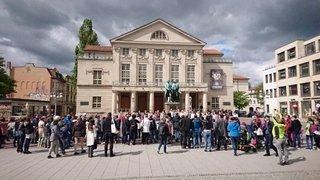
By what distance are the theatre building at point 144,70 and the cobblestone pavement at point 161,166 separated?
39.3 meters

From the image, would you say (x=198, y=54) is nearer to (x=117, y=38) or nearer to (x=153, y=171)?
(x=117, y=38)

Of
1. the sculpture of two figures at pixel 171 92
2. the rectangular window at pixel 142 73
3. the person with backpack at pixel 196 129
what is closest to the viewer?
the person with backpack at pixel 196 129

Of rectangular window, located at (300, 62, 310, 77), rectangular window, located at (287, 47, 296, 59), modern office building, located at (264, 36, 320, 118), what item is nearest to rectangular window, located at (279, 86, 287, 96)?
modern office building, located at (264, 36, 320, 118)

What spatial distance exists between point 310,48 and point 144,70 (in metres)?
29.7

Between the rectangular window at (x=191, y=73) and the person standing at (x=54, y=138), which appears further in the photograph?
the rectangular window at (x=191, y=73)

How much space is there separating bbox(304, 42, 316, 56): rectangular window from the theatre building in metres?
18.2

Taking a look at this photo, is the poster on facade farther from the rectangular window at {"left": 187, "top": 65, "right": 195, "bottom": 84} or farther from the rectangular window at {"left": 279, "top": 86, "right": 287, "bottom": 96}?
the rectangular window at {"left": 279, "top": 86, "right": 287, "bottom": 96}

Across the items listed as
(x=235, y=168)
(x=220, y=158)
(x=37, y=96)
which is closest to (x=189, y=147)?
(x=220, y=158)

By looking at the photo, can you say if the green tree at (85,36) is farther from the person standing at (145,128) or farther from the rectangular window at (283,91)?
the person standing at (145,128)

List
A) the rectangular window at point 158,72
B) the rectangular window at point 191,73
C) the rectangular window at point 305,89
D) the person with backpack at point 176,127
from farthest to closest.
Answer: the rectangular window at point 191,73
the rectangular window at point 158,72
the rectangular window at point 305,89
the person with backpack at point 176,127

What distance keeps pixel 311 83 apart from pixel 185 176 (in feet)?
156

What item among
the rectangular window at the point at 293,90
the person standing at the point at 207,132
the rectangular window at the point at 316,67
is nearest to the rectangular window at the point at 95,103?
the rectangular window at the point at 293,90

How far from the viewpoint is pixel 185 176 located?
384 inches

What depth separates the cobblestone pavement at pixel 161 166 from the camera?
9.91 m
